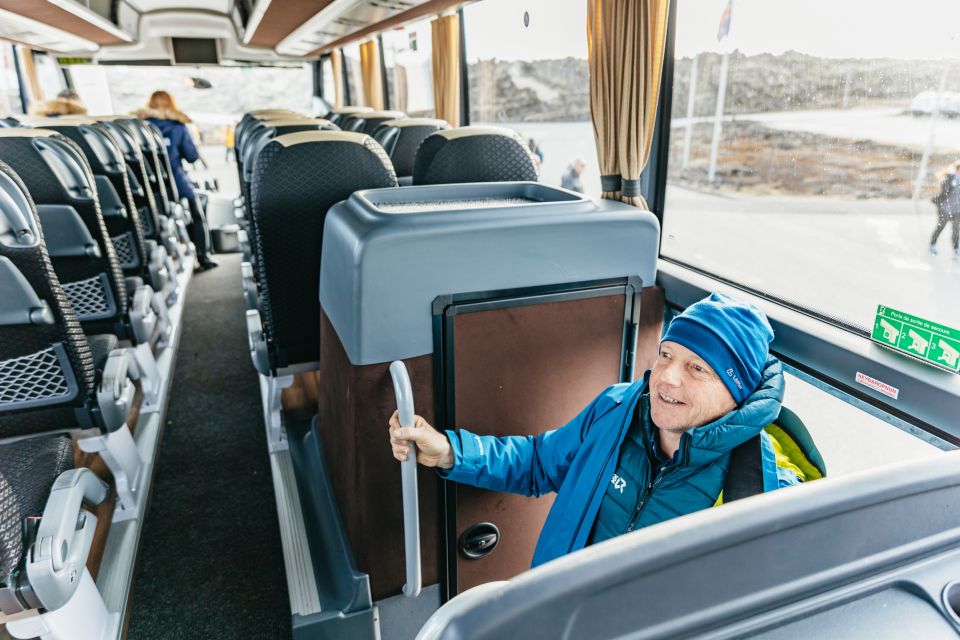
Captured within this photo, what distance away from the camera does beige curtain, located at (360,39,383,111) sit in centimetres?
890

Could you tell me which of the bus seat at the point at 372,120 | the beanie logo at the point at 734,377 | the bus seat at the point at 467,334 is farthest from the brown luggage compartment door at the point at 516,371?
the bus seat at the point at 372,120

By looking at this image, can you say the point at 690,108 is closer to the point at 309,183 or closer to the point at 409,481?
the point at 309,183

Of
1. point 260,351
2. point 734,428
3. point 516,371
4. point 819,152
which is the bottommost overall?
point 260,351

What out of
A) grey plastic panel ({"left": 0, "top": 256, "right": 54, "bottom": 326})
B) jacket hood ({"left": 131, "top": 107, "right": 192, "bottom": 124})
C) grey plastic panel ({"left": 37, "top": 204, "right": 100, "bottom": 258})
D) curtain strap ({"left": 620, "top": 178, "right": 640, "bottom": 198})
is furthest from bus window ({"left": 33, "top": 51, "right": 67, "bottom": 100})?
curtain strap ({"left": 620, "top": 178, "right": 640, "bottom": 198})

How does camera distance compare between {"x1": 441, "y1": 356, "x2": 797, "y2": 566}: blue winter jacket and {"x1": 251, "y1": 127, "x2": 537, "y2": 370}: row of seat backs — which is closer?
{"x1": 441, "y1": 356, "x2": 797, "y2": 566}: blue winter jacket

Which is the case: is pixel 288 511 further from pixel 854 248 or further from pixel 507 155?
pixel 854 248

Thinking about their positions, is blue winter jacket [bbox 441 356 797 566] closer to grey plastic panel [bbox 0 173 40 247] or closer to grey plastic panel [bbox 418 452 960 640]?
grey plastic panel [bbox 418 452 960 640]

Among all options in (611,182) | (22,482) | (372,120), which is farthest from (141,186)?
(611,182)

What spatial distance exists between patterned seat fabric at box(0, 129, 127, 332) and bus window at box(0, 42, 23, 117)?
24.8 ft

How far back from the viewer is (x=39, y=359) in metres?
1.96

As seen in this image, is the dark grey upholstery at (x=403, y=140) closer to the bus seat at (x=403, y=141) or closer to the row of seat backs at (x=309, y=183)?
the bus seat at (x=403, y=141)

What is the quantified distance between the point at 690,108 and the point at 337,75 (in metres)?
10.1

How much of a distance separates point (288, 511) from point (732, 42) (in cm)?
254

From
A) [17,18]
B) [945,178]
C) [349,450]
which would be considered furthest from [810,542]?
[17,18]
